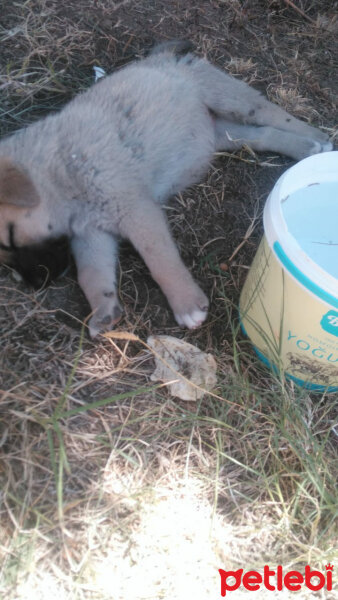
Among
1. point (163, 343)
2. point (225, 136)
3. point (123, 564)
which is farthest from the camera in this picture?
point (225, 136)

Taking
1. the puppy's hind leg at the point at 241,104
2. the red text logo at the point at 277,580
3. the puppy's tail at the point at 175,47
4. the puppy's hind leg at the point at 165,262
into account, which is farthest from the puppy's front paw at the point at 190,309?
the puppy's tail at the point at 175,47

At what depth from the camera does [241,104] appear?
9.13 ft

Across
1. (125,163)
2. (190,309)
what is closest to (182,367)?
(190,309)

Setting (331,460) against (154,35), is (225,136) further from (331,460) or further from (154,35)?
(331,460)

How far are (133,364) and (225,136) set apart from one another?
137 cm

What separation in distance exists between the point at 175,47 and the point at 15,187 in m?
1.33

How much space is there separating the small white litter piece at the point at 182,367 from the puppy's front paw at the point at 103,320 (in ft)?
0.57

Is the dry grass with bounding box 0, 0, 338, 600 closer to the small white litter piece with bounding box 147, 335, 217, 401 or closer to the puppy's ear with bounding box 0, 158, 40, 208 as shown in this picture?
the small white litter piece with bounding box 147, 335, 217, 401

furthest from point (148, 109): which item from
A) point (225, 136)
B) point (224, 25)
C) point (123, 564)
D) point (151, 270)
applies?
point (123, 564)

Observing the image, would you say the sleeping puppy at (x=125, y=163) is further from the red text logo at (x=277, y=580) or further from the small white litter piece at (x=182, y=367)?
the red text logo at (x=277, y=580)

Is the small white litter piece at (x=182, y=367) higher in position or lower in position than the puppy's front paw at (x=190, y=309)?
lower

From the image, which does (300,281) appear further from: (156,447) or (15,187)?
(15,187)

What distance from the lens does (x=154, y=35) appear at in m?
3.11

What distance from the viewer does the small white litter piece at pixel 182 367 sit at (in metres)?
2.11
